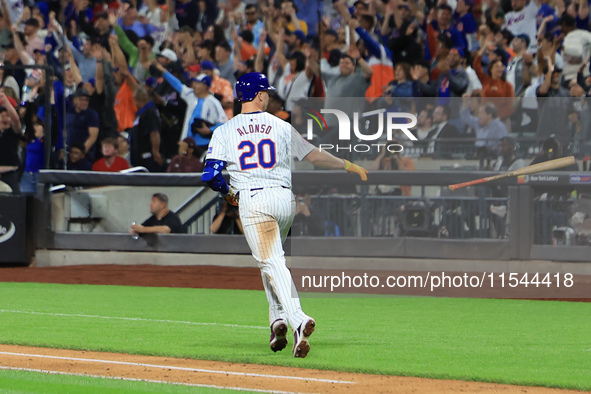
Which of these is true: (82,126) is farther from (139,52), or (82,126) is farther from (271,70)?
(271,70)

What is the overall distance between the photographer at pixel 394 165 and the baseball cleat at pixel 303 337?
24.6 ft

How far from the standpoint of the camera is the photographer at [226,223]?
48.9 ft

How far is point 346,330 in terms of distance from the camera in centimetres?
853

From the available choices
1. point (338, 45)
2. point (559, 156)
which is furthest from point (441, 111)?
point (338, 45)

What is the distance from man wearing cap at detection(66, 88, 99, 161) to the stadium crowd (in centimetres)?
2

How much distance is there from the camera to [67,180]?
51.2 ft

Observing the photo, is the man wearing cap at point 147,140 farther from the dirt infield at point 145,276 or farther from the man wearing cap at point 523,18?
the man wearing cap at point 523,18

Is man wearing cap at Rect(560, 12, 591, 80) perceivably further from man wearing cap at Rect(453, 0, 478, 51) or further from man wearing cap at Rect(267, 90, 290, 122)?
man wearing cap at Rect(267, 90, 290, 122)

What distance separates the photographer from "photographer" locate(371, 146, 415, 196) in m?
13.8

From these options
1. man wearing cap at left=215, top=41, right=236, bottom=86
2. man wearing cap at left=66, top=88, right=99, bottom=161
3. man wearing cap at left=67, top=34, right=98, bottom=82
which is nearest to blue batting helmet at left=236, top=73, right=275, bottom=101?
man wearing cap at left=66, top=88, right=99, bottom=161

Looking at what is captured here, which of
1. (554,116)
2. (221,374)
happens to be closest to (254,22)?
(554,116)

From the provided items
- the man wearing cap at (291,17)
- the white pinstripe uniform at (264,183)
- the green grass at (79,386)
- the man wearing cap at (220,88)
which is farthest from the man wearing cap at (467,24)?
the green grass at (79,386)

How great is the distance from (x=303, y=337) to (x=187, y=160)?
9.47m

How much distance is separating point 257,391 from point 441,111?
9197 mm
